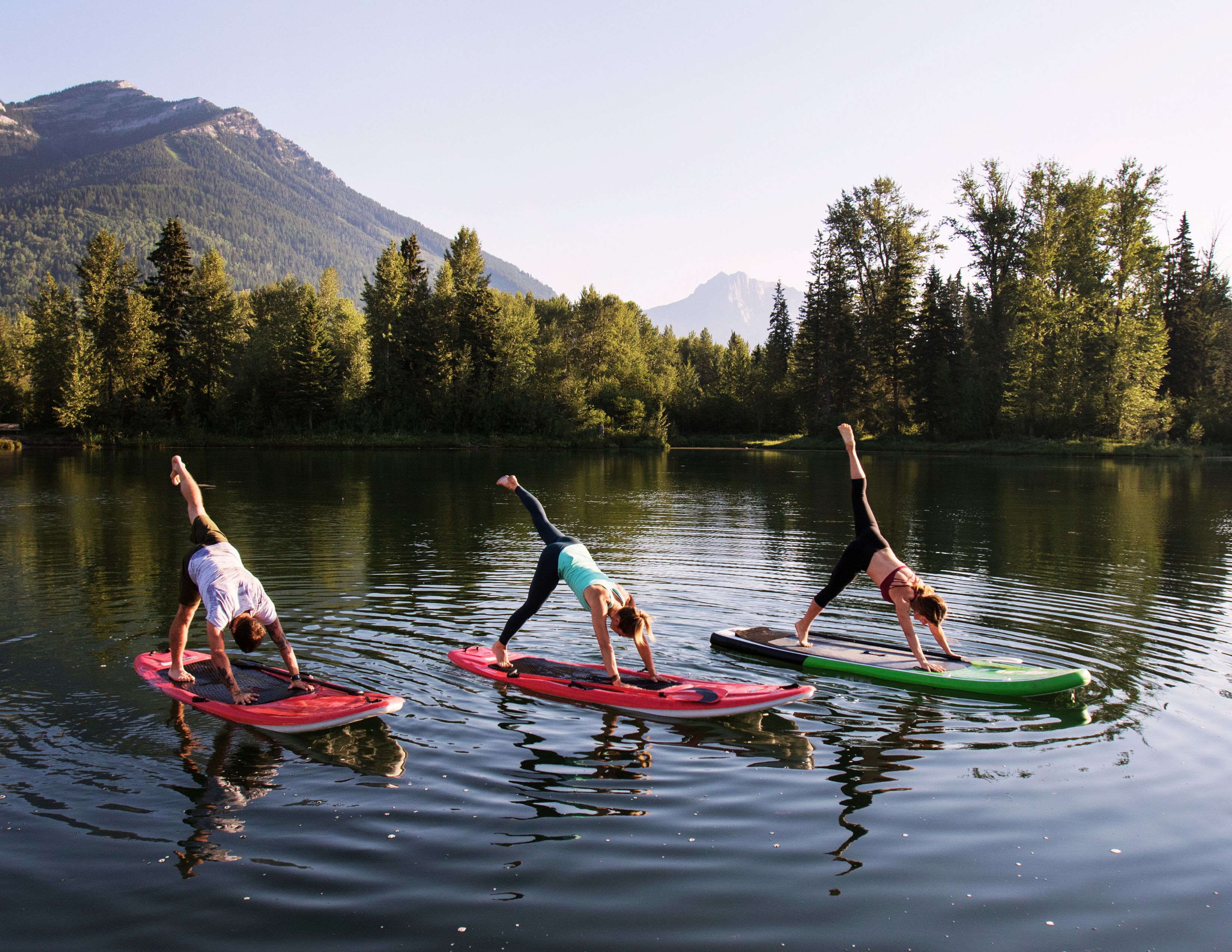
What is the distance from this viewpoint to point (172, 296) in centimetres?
7088

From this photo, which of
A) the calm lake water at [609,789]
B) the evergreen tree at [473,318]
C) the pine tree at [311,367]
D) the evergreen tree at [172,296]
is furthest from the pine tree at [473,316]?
the calm lake water at [609,789]

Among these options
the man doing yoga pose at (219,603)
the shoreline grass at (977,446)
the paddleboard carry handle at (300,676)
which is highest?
the shoreline grass at (977,446)

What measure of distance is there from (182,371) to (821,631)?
73.1 meters

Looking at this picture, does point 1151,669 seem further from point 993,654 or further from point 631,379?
point 631,379

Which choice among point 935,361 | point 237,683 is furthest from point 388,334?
point 237,683

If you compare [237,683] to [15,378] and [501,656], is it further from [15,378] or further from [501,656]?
[15,378]

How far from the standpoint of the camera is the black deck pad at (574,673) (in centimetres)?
867

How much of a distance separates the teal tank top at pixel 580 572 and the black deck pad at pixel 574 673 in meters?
0.86

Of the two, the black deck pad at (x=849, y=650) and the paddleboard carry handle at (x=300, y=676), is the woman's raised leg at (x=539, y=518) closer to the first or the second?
the paddleboard carry handle at (x=300, y=676)

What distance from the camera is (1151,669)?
33.3 ft

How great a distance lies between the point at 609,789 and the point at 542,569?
2.98 meters

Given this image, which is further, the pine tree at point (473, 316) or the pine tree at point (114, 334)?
the pine tree at point (473, 316)

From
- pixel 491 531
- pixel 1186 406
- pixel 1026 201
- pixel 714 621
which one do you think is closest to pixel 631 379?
pixel 1026 201

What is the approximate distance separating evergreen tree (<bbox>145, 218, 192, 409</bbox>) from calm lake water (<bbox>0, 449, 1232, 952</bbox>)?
62067 millimetres
